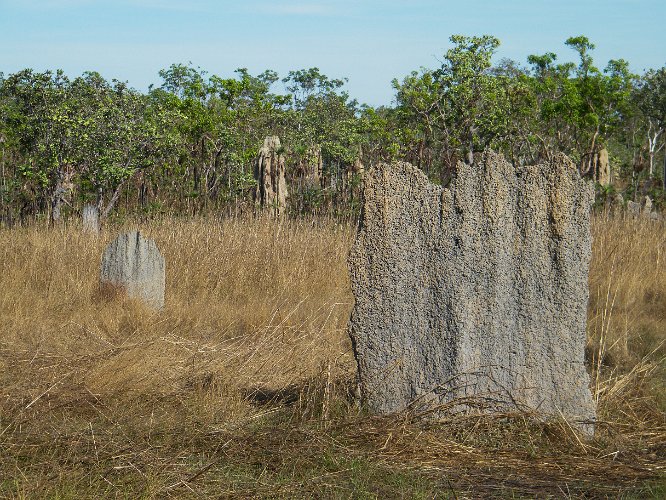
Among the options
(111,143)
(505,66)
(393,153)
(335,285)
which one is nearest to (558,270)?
(335,285)

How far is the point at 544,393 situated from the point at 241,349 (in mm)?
2212

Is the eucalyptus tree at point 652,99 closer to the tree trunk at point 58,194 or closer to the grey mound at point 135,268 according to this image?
the tree trunk at point 58,194

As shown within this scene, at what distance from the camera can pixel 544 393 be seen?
4398 mm

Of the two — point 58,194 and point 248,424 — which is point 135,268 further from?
point 58,194

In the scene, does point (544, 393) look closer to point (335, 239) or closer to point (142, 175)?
point (335, 239)

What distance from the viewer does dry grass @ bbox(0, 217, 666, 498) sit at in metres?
3.59

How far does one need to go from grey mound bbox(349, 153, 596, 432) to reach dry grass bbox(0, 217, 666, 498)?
7.4 inches

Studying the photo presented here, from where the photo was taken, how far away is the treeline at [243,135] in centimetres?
1251

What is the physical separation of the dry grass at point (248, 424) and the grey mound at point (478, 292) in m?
0.19

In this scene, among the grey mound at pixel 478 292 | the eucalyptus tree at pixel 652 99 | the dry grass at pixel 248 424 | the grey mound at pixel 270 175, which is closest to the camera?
the dry grass at pixel 248 424

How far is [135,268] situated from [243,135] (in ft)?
29.1

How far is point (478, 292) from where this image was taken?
14.5ft

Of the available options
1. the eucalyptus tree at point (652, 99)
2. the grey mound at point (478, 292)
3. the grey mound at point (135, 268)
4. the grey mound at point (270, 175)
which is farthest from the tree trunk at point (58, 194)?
the eucalyptus tree at point (652, 99)

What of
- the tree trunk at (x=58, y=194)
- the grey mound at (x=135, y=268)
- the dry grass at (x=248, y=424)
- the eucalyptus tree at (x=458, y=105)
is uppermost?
the eucalyptus tree at (x=458, y=105)
